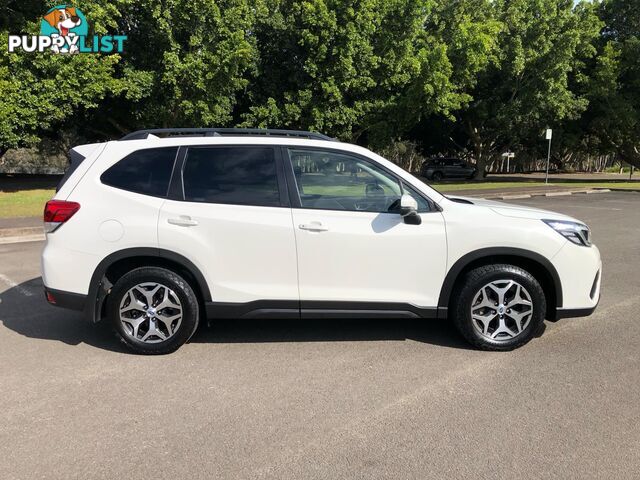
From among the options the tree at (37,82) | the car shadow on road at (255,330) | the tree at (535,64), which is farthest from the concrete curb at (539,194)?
the tree at (37,82)

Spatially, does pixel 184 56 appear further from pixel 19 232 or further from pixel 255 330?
pixel 255 330

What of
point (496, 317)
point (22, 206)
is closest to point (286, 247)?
point (496, 317)

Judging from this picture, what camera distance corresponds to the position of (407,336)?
4789 millimetres

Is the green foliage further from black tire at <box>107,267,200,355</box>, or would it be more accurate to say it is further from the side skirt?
the side skirt

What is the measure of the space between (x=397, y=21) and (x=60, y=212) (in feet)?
80.7

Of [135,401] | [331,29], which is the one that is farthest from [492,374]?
[331,29]

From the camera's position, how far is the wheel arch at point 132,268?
4.22m

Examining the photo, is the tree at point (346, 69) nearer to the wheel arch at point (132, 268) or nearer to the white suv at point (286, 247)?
the white suv at point (286, 247)

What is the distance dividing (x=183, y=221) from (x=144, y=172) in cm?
59

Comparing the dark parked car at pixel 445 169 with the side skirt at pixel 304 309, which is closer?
the side skirt at pixel 304 309

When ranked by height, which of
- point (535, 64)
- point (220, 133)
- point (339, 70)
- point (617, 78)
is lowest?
point (220, 133)

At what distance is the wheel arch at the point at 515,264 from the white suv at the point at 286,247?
0.01 meters

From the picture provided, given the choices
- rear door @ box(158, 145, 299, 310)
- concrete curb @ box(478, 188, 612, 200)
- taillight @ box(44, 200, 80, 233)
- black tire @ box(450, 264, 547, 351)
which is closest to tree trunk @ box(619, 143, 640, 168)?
concrete curb @ box(478, 188, 612, 200)

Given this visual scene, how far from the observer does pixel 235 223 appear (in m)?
4.19
